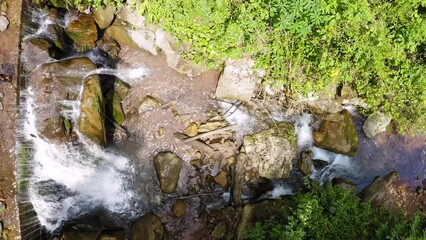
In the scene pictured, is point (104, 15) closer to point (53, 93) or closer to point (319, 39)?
point (53, 93)

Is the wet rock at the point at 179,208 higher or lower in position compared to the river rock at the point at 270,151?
lower

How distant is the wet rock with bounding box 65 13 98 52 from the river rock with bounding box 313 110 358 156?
6355mm

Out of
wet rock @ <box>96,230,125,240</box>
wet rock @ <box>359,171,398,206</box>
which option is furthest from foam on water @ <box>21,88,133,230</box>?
wet rock @ <box>359,171,398,206</box>

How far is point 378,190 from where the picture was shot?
31.9 ft

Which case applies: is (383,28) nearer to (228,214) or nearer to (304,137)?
(304,137)

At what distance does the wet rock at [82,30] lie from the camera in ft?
29.3

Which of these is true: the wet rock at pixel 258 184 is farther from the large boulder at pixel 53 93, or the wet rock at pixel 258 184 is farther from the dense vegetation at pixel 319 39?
the large boulder at pixel 53 93

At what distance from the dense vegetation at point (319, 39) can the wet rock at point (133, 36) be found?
84 cm

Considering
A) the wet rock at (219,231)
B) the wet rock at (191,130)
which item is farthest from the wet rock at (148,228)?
the wet rock at (191,130)

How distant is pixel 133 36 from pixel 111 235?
193 inches

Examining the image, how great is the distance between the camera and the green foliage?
6840 mm

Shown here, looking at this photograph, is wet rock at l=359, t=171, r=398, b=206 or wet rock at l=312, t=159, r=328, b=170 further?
wet rock at l=312, t=159, r=328, b=170

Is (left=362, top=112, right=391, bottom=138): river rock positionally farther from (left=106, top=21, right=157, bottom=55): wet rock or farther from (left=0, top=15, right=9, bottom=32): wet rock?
(left=0, top=15, right=9, bottom=32): wet rock

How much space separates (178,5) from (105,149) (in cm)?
405
